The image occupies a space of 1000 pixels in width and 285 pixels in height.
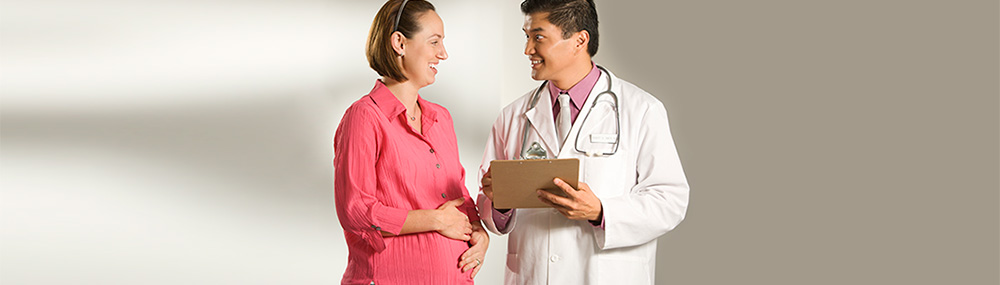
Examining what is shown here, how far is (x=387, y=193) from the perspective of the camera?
222 cm

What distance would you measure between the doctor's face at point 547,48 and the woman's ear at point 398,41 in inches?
15.6

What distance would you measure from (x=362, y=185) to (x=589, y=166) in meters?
0.68

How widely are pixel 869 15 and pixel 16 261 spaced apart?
337 centimetres

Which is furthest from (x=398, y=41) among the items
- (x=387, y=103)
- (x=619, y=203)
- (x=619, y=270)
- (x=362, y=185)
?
(x=619, y=270)

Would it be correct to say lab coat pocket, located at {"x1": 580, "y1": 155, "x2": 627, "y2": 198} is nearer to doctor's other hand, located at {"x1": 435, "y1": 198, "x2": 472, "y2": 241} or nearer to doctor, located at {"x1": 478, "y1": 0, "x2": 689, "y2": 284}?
doctor, located at {"x1": 478, "y1": 0, "x2": 689, "y2": 284}

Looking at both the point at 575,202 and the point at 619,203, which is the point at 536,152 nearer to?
the point at 575,202

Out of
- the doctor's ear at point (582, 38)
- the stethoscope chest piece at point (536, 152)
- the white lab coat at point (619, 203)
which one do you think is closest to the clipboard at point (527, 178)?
the stethoscope chest piece at point (536, 152)

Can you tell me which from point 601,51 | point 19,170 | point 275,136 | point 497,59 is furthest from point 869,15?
point 19,170

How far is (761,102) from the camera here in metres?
2.89

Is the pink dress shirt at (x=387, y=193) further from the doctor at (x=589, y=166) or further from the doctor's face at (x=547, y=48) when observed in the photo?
Result: the doctor's face at (x=547, y=48)

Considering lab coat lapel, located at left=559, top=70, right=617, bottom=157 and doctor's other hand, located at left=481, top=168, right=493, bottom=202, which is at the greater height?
lab coat lapel, located at left=559, top=70, right=617, bottom=157

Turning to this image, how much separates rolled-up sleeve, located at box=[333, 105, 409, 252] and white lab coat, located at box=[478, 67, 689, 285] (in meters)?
0.43

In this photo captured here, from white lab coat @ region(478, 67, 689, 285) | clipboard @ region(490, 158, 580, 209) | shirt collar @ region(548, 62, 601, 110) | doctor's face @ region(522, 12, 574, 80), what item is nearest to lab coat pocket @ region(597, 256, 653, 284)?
white lab coat @ region(478, 67, 689, 285)

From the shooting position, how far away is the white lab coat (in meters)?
2.37
